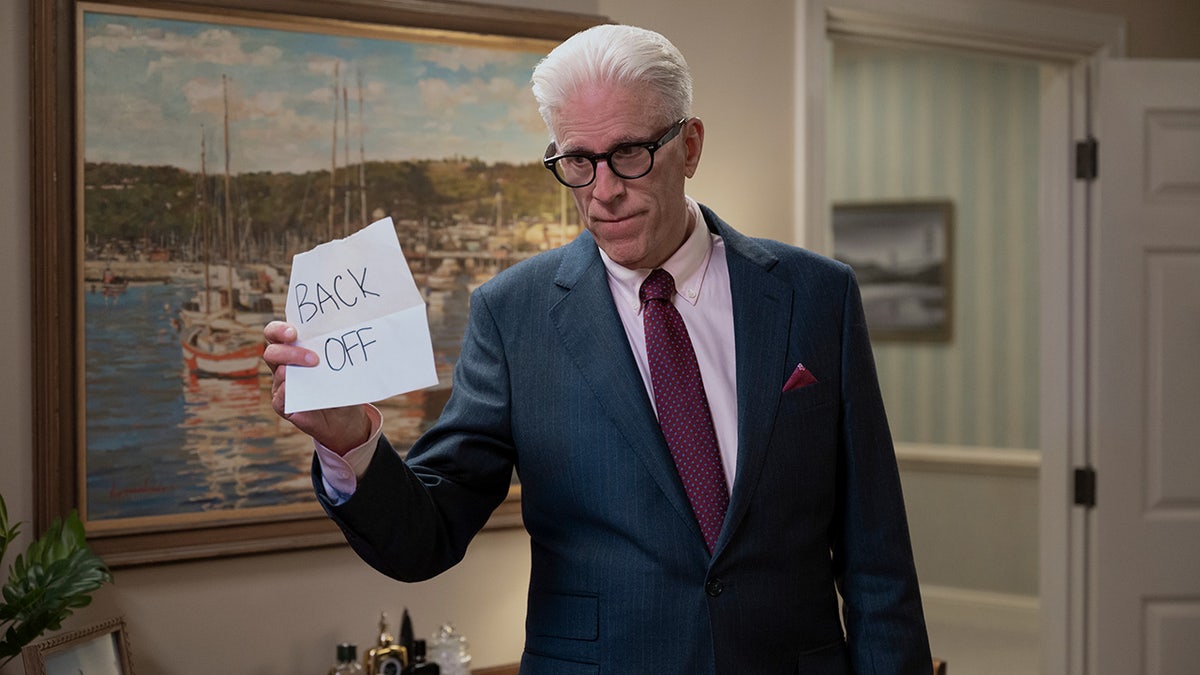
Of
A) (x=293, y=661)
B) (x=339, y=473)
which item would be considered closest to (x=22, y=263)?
(x=293, y=661)

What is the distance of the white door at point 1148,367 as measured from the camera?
3.60 m

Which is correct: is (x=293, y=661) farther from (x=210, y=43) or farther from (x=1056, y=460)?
(x=1056, y=460)

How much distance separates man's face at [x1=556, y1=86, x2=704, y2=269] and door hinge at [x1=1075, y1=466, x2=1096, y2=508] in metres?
2.47

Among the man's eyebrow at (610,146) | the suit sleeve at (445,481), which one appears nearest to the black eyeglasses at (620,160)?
the man's eyebrow at (610,146)

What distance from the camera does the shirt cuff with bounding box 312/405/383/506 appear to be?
1.45 m

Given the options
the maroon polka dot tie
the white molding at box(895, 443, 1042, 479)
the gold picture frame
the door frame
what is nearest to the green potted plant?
the gold picture frame

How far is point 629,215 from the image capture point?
5.33ft

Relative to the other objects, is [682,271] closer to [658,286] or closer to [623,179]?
[658,286]

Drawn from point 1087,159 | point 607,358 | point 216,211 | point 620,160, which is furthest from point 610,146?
point 1087,159

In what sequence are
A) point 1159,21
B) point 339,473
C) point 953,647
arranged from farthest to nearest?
point 953,647 → point 1159,21 → point 339,473

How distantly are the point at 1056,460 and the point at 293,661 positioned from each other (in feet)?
7.77

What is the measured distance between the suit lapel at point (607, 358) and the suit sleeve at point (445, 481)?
116 mm

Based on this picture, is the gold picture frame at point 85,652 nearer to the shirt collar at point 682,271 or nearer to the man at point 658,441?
the man at point 658,441

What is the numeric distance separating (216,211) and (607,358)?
3.53ft
